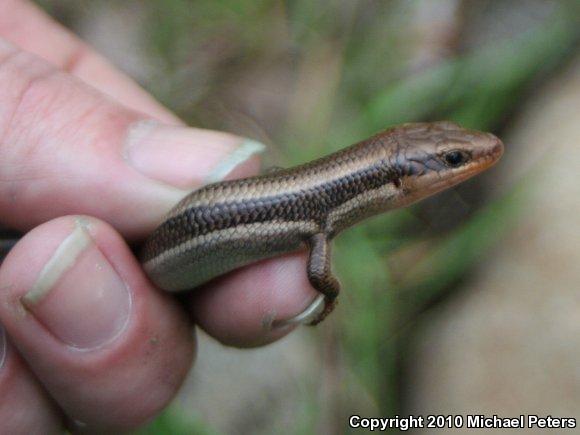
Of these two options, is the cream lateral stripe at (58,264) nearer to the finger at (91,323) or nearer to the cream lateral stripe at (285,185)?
the finger at (91,323)

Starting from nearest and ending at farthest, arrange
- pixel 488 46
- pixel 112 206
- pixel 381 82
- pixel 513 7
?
pixel 112 206
pixel 381 82
pixel 488 46
pixel 513 7

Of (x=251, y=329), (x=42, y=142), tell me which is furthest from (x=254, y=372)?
(x=42, y=142)

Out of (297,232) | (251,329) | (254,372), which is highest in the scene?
(297,232)

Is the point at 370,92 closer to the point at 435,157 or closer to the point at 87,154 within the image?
the point at 435,157

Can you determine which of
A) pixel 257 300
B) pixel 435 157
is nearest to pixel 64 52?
pixel 257 300

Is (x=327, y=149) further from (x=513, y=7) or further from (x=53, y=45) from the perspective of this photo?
(x=513, y=7)

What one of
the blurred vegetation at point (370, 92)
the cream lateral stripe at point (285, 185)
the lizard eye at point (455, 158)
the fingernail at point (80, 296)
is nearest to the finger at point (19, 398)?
the fingernail at point (80, 296)
